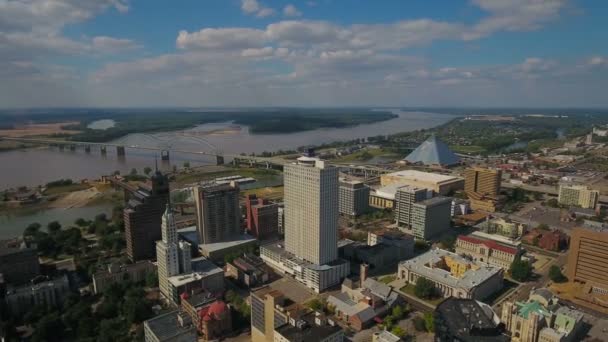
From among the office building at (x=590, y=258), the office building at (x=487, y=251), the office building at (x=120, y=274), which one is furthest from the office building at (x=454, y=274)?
the office building at (x=120, y=274)

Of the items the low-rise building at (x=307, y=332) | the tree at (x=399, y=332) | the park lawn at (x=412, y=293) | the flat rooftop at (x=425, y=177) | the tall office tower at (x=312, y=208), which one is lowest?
the park lawn at (x=412, y=293)

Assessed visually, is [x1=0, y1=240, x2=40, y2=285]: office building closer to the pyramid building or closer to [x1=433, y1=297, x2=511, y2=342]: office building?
[x1=433, y1=297, x2=511, y2=342]: office building

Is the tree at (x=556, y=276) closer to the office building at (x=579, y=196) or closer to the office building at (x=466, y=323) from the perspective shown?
the office building at (x=466, y=323)

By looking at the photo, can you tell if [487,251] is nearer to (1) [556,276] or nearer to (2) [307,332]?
(1) [556,276]

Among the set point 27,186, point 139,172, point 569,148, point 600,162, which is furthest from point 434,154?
point 27,186

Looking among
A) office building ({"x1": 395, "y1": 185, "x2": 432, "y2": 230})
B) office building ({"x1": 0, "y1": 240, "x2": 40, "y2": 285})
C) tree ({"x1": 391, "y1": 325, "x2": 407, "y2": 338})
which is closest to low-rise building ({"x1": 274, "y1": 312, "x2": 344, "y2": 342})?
tree ({"x1": 391, "y1": 325, "x2": 407, "y2": 338})

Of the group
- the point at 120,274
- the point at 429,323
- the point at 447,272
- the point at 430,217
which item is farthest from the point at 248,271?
the point at 430,217
